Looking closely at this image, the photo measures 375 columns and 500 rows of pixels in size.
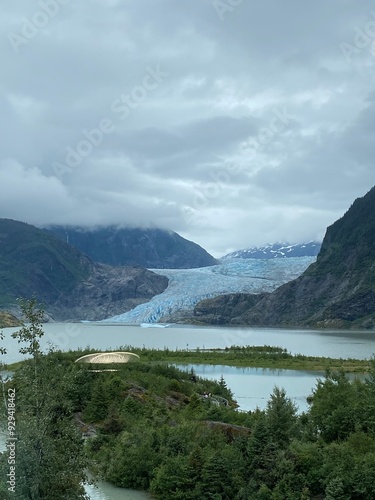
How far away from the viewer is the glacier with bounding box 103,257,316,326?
14388 cm

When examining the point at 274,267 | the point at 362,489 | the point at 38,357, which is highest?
the point at 274,267

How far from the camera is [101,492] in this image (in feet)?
67.4

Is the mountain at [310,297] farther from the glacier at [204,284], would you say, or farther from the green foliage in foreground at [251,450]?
the green foliage in foreground at [251,450]

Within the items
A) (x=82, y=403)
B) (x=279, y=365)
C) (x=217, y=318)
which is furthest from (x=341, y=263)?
(x=82, y=403)

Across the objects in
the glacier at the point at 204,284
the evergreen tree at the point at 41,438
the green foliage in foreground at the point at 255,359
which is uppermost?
the glacier at the point at 204,284

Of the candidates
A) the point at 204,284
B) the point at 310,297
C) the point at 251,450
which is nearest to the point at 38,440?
the point at 251,450

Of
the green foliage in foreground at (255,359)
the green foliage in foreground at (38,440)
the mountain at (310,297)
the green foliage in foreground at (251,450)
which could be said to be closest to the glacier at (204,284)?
the mountain at (310,297)

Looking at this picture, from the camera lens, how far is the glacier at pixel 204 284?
143875mm

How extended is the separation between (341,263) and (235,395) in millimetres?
163169

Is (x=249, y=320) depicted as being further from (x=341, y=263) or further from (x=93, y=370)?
(x=93, y=370)

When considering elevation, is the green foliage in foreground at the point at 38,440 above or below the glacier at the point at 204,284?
below

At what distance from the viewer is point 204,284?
14575 cm

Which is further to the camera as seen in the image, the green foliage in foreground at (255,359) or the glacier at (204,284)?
the glacier at (204,284)

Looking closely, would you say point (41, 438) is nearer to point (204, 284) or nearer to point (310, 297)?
point (204, 284)
